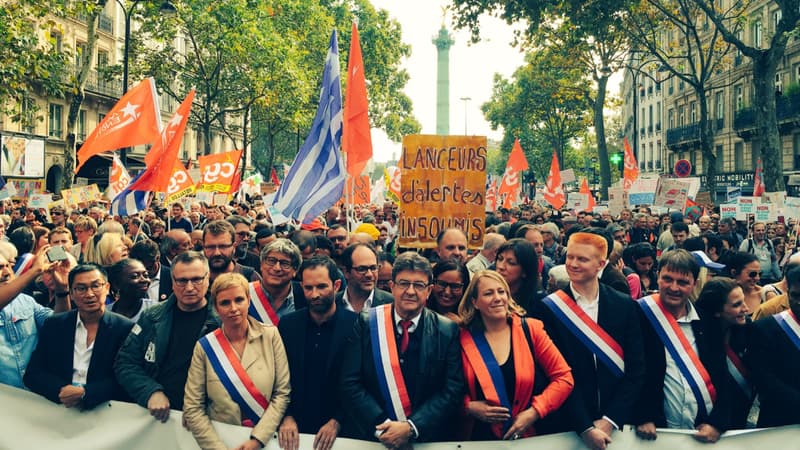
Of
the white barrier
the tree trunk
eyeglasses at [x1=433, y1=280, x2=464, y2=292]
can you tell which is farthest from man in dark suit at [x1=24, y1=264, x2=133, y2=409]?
the tree trunk

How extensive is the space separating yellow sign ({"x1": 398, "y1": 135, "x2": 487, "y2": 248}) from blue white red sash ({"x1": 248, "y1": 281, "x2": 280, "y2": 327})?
2.79m

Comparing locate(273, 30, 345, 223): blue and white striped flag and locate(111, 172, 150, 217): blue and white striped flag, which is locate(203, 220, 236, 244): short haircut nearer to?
locate(273, 30, 345, 223): blue and white striped flag

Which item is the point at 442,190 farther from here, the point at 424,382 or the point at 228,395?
the point at 228,395

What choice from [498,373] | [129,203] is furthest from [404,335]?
[129,203]

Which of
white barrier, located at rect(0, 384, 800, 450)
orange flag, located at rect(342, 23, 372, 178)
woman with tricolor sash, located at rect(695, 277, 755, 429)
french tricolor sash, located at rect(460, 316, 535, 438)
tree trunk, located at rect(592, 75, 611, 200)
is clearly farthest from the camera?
tree trunk, located at rect(592, 75, 611, 200)

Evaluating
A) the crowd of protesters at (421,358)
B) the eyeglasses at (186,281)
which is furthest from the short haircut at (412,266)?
the eyeglasses at (186,281)

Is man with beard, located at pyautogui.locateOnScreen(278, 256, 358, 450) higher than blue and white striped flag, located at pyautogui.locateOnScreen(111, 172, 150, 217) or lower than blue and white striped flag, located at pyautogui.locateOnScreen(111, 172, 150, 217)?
lower

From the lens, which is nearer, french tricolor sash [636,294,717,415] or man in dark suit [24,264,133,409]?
french tricolor sash [636,294,717,415]

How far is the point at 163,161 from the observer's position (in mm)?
10180

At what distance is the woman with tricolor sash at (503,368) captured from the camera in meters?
4.05

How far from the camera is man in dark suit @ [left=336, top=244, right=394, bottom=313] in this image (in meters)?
5.37

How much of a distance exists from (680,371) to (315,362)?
6.40 ft

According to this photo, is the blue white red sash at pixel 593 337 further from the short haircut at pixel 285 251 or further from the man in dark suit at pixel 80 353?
the man in dark suit at pixel 80 353

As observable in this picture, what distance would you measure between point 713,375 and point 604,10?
16.2m
